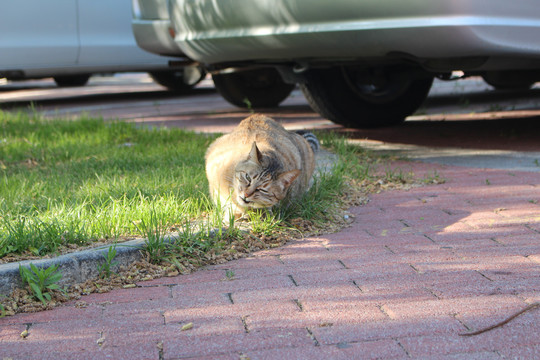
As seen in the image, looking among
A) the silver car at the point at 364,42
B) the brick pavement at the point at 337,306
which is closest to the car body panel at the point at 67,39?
the silver car at the point at 364,42

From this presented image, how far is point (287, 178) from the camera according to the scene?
3.53 metres

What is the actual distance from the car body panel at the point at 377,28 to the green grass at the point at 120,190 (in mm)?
857

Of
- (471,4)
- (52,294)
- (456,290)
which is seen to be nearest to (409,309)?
(456,290)

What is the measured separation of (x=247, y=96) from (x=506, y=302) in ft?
19.7

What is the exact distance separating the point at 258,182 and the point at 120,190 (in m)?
1.02

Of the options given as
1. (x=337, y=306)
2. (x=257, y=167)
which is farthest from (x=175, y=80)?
(x=337, y=306)

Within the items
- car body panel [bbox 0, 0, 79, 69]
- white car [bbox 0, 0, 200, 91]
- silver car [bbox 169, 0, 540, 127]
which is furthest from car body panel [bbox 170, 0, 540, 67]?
car body panel [bbox 0, 0, 79, 69]

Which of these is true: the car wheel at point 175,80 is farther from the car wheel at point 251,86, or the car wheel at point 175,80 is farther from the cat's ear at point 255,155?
the cat's ear at point 255,155

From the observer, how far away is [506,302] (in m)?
2.54

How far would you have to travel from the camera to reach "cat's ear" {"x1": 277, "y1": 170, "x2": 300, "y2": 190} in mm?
3496

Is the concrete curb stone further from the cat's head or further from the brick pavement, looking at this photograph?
the cat's head

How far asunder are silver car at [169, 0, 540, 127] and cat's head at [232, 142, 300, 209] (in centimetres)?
152

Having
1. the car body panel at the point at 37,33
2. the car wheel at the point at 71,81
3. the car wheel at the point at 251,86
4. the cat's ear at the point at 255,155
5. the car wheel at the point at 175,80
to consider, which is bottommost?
the car wheel at the point at 71,81

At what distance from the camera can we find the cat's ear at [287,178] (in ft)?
11.5
